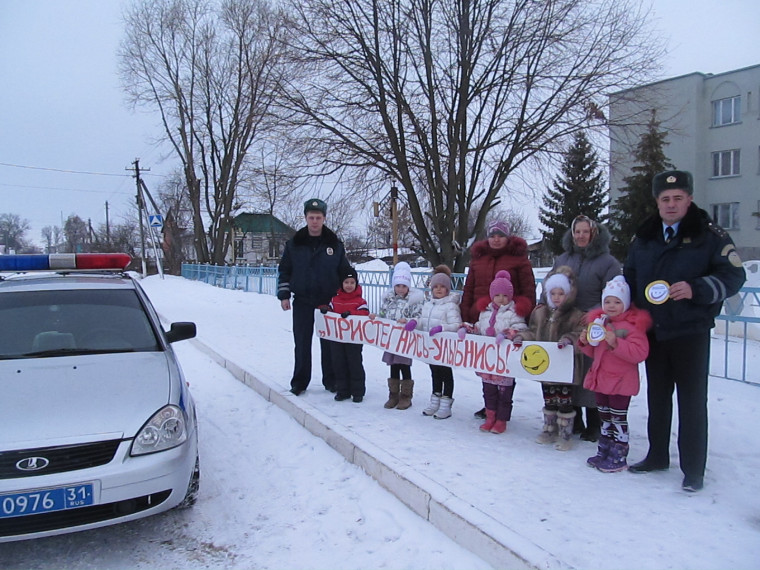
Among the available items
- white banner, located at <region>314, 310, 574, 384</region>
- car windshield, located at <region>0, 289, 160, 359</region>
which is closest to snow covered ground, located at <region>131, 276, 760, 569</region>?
white banner, located at <region>314, 310, 574, 384</region>

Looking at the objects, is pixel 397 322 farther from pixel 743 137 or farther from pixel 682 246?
pixel 743 137

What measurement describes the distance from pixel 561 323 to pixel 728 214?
33.1 m

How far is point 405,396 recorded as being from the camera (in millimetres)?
5449

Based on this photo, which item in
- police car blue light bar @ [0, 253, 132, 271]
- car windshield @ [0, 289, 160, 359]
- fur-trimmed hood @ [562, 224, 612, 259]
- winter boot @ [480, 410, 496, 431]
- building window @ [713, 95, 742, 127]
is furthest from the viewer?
building window @ [713, 95, 742, 127]

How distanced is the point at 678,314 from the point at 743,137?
33.6 metres

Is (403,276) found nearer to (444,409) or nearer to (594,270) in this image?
(444,409)

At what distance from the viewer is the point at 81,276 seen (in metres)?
5.11

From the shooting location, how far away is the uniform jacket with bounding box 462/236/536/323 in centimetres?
452

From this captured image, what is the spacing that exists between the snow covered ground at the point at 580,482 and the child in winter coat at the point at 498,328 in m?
0.18

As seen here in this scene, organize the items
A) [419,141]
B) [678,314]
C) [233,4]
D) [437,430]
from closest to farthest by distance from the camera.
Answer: [678,314]
[437,430]
[419,141]
[233,4]

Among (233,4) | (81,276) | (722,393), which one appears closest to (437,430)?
(722,393)

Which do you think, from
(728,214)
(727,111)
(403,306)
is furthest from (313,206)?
(727,111)

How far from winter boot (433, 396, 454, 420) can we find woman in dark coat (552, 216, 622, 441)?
3.97 ft

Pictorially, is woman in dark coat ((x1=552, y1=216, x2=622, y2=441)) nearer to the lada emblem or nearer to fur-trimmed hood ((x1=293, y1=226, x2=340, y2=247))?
fur-trimmed hood ((x1=293, y1=226, x2=340, y2=247))
